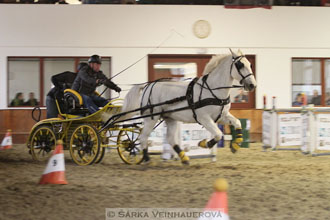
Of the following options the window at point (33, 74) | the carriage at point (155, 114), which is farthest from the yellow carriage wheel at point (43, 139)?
the window at point (33, 74)

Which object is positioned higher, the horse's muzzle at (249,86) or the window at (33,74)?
the window at (33,74)

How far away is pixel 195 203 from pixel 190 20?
33.1 ft

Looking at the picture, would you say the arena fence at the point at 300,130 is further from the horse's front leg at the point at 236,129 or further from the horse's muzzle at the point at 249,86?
the horse's muzzle at the point at 249,86

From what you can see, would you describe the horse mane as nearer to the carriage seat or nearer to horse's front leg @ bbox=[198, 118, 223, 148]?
horse's front leg @ bbox=[198, 118, 223, 148]

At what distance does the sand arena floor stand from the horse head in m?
1.59

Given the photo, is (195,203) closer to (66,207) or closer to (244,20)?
(66,207)

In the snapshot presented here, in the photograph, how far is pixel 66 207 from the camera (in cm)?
593

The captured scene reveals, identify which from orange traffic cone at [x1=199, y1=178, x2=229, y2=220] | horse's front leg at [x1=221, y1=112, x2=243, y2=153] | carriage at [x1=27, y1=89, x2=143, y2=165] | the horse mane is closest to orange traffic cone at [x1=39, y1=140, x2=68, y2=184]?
carriage at [x1=27, y1=89, x2=143, y2=165]

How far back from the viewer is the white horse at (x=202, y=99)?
902cm

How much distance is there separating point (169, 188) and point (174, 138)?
2585 mm

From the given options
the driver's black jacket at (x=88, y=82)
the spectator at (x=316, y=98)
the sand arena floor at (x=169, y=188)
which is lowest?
the sand arena floor at (x=169, y=188)

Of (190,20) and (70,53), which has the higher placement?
(190,20)

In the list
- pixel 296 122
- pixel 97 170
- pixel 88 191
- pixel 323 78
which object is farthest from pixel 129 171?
pixel 323 78

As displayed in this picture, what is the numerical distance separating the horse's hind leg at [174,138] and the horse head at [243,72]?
1.67 metres
